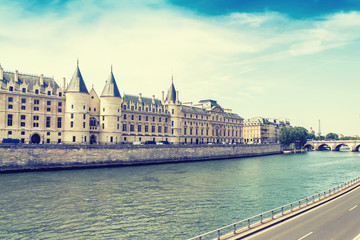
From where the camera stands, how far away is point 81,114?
241 feet

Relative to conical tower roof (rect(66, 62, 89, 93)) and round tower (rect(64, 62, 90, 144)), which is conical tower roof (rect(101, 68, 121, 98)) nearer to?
conical tower roof (rect(66, 62, 89, 93))

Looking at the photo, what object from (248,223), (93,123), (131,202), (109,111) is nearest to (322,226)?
(248,223)

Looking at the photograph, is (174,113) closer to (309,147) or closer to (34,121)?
(34,121)

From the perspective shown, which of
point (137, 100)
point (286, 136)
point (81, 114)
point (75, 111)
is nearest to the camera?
point (75, 111)

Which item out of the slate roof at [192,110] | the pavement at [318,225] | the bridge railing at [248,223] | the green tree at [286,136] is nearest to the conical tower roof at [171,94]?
the slate roof at [192,110]

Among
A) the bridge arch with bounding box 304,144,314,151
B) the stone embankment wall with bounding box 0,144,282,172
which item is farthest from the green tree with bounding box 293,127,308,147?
the stone embankment wall with bounding box 0,144,282,172

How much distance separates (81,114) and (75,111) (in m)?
1.58

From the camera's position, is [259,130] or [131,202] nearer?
[131,202]

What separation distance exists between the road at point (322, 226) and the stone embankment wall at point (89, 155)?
164 ft

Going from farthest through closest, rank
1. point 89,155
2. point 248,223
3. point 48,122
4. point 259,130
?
1. point 259,130
2. point 48,122
3. point 89,155
4. point 248,223

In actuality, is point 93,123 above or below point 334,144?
above

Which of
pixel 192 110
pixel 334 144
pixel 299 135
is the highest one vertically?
pixel 192 110

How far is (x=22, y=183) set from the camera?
140 feet

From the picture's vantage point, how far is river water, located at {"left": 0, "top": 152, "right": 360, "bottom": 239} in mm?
24578
